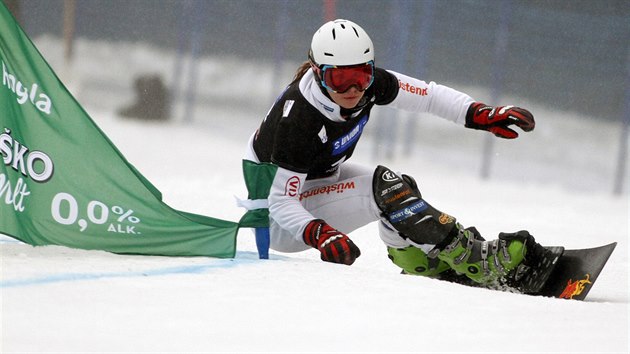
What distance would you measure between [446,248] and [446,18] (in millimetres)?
5009

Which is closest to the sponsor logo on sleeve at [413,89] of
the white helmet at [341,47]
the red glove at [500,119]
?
the red glove at [500,119]

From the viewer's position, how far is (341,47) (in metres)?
3.51

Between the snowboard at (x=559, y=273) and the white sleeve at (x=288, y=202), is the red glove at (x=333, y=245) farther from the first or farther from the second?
the snowboard at (x=559, y=273)

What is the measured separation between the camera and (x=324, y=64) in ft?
11.5

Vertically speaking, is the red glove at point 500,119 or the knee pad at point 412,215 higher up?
the red glove at point 500,119

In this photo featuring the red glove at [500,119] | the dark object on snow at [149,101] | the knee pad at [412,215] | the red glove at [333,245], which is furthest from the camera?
the dark object on snow at [149,101]

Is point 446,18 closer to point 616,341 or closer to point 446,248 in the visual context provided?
point 446,248

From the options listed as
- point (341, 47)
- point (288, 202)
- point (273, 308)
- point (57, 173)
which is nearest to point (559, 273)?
point (288, 202)

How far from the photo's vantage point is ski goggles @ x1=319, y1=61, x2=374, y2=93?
348 cm

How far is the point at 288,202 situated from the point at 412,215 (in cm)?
46

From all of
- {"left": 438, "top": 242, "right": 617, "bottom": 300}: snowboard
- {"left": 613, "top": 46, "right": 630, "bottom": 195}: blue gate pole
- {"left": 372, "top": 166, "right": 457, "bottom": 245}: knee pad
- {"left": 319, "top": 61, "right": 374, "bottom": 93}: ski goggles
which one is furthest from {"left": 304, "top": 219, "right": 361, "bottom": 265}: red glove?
{"left": 613, "top": 46, "right": 630, "bottom": 195}: blue gate pole

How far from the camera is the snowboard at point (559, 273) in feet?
11.9

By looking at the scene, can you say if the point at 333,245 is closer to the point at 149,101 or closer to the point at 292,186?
the point at 292,186

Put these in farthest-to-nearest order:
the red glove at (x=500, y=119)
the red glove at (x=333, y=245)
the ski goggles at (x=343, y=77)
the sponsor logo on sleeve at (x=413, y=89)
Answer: the sponsor logo on sleeve at (x=413, y=89) → the red glove at (x=500, y=119) → the ski goggles at (x=343, y=77) → the red glove at (x=333, y=245)
